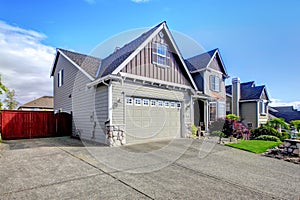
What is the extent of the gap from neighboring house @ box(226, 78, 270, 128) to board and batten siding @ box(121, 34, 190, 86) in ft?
40.5

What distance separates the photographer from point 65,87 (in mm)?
14312

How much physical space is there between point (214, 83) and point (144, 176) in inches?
566

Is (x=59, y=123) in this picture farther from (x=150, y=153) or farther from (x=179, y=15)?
(x=179, y=15)

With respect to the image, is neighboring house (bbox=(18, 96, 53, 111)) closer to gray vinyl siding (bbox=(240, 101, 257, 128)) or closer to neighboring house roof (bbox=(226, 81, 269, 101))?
neighboring house roof (bbox=(226, 81, 269, 101))

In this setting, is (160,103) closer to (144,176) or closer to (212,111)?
(144,176)

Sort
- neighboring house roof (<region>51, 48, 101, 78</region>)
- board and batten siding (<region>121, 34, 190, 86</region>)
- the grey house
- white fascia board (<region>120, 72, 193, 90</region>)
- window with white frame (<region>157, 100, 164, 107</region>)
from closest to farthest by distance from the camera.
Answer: the grey house
white fascia board (<region>120, 72, 193, 90</region>)
board and batten siding (<region>121, 34, 190, 86</region>)
window with white frame (<region>157, 100, 164, 107</region>)
neighboring house roof (<region>51, 48, 101, 78</region>)

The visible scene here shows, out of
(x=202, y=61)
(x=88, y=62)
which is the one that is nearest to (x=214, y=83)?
(x=202, y=61)

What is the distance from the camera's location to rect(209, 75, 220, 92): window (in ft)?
55.2

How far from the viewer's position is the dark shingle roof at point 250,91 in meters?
21.4

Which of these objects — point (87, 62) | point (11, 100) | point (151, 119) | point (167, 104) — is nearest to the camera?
point (151, 119)

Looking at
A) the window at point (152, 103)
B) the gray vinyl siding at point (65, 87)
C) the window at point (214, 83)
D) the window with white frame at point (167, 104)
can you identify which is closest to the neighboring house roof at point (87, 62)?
the gray vinyl siding at point (65, 87)

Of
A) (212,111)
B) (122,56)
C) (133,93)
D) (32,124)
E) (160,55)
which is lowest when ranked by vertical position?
(32,124)

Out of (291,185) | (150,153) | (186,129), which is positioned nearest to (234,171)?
(291,185)

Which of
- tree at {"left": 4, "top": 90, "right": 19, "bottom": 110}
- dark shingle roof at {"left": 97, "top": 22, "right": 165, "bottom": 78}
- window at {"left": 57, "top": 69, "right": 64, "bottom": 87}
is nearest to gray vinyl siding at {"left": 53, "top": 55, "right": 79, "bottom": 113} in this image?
window at {"left": 57, "top": 69, "right": 64, "bottom": 87}
